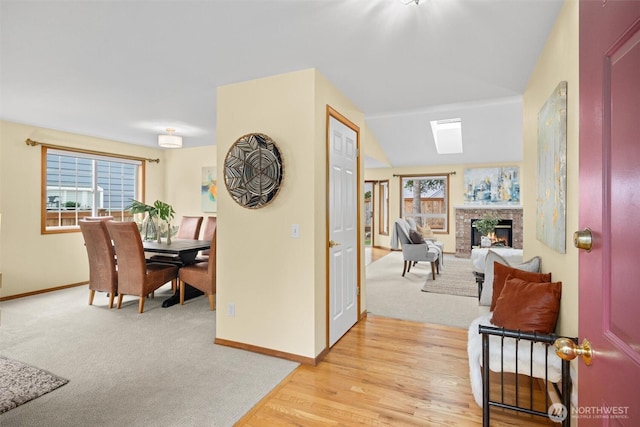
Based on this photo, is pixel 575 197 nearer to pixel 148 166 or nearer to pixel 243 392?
pixel 243 392

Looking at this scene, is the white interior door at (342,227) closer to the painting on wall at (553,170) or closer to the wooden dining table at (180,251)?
the painting on wall at (553,170)

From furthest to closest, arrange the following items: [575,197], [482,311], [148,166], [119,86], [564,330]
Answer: [148,166]
[119,86]
[482,311]
[564,330]
[575,197]

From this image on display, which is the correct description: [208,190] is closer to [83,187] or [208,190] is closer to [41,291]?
[83,187]

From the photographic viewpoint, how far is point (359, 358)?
2.71 metres

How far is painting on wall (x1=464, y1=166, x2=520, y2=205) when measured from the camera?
7.86 m

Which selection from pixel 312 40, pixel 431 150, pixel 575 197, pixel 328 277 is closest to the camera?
pixel 575 197

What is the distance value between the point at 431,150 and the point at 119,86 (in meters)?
5.99

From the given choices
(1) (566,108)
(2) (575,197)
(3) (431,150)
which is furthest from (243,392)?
(3) (431,150)

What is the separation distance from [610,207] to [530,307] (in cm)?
151

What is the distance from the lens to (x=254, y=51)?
2.36 m

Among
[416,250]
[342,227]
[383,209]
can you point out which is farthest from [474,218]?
[342,227]

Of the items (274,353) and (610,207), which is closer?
(610,207)

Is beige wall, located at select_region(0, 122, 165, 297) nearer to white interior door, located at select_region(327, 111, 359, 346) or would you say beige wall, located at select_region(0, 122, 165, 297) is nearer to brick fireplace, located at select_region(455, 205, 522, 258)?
white interior door, located at select_region(327, 111, 359, 346)

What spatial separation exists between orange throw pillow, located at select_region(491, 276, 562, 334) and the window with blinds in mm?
5765
